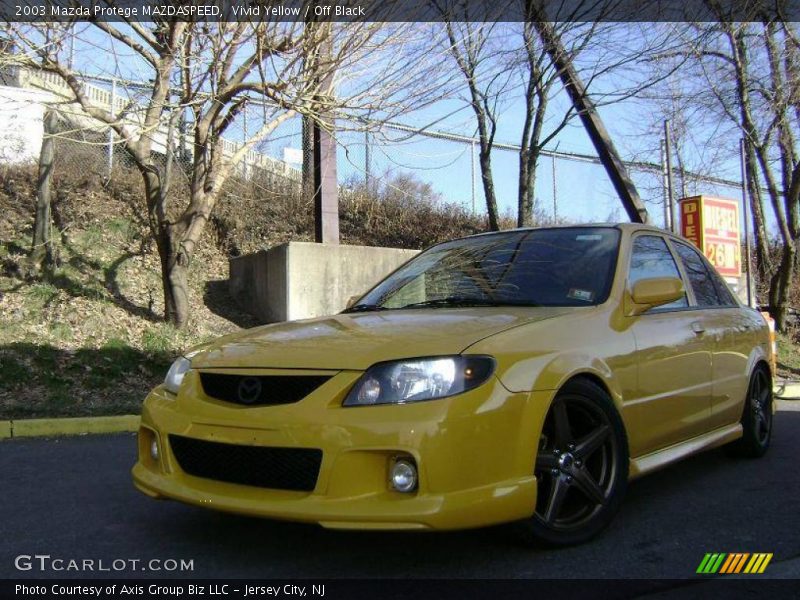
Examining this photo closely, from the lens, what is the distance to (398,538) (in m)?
3.30

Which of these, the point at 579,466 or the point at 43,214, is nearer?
the point at 579,466

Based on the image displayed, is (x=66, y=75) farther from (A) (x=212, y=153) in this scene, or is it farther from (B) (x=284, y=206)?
(B) (x=284, y=206)

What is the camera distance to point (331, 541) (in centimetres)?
328

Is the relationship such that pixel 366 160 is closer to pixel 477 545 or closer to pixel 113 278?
pixel 113 278

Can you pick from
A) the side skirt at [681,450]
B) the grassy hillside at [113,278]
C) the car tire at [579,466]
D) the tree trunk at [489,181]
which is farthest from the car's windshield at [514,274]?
the tree trunk at [489,181]

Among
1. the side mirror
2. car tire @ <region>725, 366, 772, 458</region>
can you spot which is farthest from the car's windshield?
car tire @ <region>725, 366, 772, 458</region>

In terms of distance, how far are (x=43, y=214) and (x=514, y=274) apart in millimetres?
9110

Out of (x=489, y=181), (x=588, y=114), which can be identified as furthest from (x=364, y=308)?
(x=588, y=114)

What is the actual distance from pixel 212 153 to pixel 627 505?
24.5ft

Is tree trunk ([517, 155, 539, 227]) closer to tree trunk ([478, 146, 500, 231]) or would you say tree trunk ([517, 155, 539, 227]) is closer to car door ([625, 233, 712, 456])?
tree trunk ([478, 146, 500, 231])

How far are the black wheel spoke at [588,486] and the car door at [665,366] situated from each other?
42cm

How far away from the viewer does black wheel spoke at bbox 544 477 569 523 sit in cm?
309

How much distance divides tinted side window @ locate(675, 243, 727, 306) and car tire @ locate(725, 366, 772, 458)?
0.68 meters

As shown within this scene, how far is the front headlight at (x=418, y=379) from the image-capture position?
277cm
